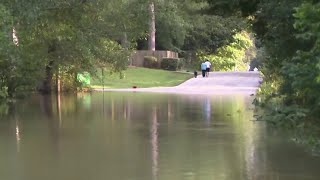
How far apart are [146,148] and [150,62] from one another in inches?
1643

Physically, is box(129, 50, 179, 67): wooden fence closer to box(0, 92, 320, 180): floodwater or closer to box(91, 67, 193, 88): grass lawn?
box(91, 67, 193, 88): grass lawn

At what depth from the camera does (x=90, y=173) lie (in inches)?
377

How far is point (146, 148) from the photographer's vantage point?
12.1 meters

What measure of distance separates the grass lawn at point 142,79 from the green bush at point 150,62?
8.76ft

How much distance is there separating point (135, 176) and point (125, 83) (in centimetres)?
3202

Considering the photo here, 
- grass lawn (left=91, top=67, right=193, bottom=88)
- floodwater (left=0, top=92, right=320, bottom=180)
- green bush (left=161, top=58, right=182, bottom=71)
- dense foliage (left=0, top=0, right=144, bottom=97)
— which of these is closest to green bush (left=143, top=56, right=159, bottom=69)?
green bush (left=161, top=58, right=182, bottom=71)

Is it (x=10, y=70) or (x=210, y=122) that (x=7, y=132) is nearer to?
(x=210, y=122)

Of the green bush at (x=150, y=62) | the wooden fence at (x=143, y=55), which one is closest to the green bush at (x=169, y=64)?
the green bush at (x=150, y=62)

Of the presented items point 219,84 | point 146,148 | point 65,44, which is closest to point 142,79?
point 219,84

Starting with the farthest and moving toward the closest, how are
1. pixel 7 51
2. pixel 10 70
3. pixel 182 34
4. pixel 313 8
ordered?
pixel 182 34, pixel 10 70, pixel 7 51, pixel 313 8

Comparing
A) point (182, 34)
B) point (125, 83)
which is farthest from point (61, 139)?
point (182, 34)

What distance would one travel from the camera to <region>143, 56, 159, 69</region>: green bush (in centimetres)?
5356

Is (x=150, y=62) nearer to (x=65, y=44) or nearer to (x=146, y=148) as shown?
(x=65, y=44)

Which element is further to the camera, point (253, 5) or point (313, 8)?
point (253, 5)
